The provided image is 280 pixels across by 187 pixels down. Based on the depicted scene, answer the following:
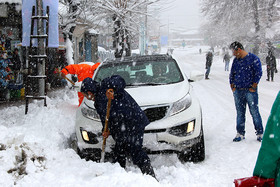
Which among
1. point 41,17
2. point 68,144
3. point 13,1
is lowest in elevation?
point 68,144

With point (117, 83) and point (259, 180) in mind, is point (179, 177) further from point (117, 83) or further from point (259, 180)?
point (259, 180)

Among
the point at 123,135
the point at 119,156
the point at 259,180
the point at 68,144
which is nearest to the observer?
the point at 259,180

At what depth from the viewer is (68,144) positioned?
5.82m

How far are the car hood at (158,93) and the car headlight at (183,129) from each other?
0.38 m

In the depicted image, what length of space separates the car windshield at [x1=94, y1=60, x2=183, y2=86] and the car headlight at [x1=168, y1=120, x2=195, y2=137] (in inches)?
41.2

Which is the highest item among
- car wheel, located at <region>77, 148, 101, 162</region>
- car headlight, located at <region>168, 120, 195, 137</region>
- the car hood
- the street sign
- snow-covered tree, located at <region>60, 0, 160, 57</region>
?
snow-covered tree, located at <region>60, 0, 160, 57</region>

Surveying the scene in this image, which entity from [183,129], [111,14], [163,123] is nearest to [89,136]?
[163,123]

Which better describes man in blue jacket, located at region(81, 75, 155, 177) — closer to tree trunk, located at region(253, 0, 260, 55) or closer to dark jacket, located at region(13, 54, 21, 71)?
dark jacket, located at region(13, 54, 21, 71)

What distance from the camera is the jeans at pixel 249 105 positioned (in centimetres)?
535

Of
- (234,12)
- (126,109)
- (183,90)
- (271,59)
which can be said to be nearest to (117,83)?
(126,109)

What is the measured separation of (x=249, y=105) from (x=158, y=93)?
1959 mm

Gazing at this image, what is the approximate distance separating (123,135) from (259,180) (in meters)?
2.24

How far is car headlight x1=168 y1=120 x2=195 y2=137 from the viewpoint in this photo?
4168 mm

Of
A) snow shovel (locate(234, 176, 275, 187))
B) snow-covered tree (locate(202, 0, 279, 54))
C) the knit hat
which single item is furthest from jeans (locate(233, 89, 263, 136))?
snow-covered tree (locate(202, 0, 279, 54))
